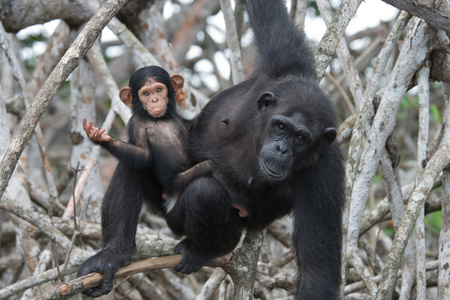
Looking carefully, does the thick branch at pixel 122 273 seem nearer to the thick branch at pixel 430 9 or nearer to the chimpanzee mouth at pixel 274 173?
the chimpanzee mouth at pixel 274 173

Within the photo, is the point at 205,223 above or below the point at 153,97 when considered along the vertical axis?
below

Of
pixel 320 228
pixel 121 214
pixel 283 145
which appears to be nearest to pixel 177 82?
pixel 121 214

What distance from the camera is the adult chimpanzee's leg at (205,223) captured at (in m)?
5.20

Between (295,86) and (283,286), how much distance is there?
9.52 feet

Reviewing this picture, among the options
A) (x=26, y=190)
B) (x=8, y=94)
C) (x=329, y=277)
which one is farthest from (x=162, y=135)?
(x=8, y=94)

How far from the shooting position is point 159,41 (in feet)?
29.0

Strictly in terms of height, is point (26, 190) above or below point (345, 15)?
below

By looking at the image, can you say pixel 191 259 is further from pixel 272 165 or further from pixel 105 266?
pixel 272 165

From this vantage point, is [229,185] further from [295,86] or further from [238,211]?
[295,86]

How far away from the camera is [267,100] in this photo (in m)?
5.12

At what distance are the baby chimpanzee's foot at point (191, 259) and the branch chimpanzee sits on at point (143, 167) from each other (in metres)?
0.30

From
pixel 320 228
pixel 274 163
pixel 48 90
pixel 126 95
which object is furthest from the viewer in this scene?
pixel 126 95

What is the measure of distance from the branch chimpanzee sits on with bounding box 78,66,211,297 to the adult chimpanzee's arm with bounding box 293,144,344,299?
2.94 ft

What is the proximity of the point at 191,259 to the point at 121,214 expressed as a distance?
0.71 metres
